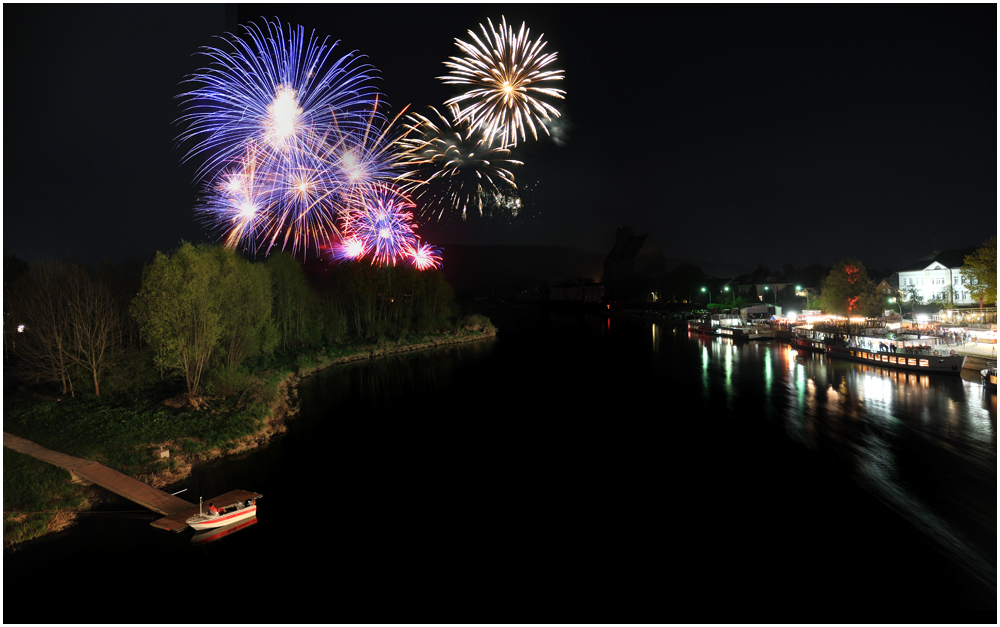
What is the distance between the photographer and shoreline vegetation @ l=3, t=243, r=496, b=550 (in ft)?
36.6

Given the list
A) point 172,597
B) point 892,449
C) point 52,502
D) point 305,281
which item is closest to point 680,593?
point 172,597

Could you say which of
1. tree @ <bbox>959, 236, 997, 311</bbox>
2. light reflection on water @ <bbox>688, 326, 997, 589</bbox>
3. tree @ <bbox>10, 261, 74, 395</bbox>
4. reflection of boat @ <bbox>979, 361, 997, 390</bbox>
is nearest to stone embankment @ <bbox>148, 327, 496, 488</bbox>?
tree @ <bbox>10, 261, 74, 395</bbox>

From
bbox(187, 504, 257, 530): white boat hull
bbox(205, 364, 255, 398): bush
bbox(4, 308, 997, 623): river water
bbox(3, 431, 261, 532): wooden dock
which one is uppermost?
bbox(205, 364, 255, 398): bush

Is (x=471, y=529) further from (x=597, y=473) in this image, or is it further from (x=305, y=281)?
(x=305, y=281)

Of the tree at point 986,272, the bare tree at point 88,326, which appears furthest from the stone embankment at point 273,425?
the tree at point 986,272

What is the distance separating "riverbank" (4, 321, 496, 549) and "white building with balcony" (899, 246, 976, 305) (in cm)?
5469

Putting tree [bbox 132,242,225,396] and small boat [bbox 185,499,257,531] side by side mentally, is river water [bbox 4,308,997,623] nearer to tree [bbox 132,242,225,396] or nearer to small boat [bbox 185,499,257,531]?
small boat [bbox 185,499,257,531]

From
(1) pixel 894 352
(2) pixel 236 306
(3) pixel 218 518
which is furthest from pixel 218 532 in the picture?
(1) pixel 894 352

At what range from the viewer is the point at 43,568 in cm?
805

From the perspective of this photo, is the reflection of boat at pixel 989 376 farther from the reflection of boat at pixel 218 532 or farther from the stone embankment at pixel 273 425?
the stone embankment at pixel 273 425

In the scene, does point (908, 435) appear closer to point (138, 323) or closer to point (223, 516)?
point (223, 516)

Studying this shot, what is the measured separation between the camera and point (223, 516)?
30.6 ft

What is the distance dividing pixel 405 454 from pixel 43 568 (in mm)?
7759

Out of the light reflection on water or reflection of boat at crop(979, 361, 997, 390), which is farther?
reflection of boat at crop(979, 361, 997, 390)
